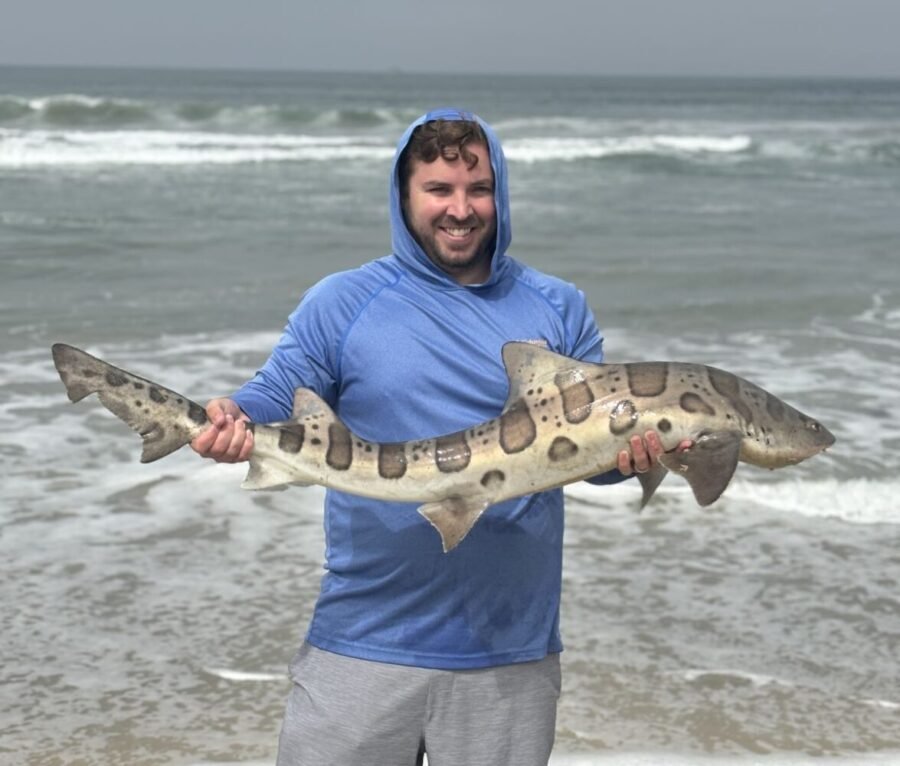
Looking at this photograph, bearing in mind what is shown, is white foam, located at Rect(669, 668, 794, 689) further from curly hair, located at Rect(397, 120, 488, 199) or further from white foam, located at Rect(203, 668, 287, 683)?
curly hair, located at Rect(397, 120, 488, 199)

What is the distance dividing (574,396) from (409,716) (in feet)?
2.92

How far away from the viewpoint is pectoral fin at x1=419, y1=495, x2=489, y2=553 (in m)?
3.35

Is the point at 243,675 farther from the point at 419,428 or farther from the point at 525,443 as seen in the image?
the point at 525,443

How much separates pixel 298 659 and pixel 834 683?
10.5 ft

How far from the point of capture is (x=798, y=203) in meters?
28.0

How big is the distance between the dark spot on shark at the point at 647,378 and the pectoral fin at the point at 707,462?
0.16 metres

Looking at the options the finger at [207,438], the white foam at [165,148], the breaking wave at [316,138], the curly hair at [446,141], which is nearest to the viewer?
the finger at [207,438]

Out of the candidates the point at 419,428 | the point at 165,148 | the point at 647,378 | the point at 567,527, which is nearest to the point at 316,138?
the point at 165,148

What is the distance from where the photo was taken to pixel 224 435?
3.23 m

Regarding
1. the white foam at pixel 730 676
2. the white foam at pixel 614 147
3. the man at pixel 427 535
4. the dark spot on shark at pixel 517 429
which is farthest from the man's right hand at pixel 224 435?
the white foam at pixel 614 147

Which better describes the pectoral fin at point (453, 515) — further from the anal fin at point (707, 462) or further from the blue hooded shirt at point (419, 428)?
the anal fin at point (707, 462)

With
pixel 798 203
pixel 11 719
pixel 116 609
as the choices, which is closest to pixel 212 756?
pixel 11 719

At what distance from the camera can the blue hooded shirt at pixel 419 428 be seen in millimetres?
3537

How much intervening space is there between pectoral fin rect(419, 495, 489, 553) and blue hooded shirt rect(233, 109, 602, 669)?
0.65 ft
